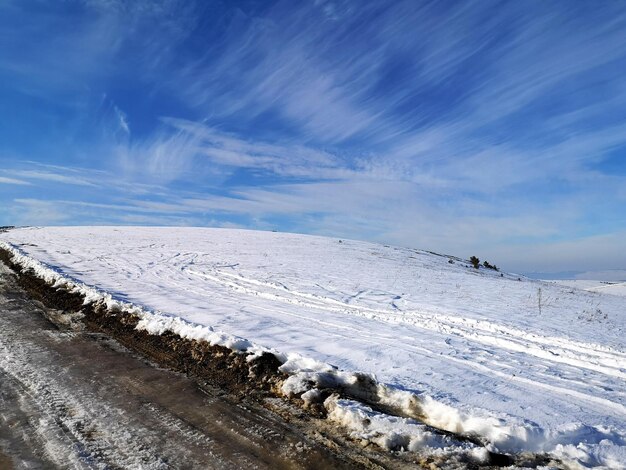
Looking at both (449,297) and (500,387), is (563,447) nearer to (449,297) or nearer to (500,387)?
(500,387)

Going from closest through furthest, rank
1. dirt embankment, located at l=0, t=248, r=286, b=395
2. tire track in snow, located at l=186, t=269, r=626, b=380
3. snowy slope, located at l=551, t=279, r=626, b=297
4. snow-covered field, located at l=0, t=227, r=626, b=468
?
1. snow-covered field, located at l=0, t=227, r=626, b=468
2. dirt embankment, located at l=0, t=248, r=286, b=395
3. tire track in snow, located at l=186, t=269, r=626, b=380
4. snowy slope, located at l=551, t=279, r=626, b=297

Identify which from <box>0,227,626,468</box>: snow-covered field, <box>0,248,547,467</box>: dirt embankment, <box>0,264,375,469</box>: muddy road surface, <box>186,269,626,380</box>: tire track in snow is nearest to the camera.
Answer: <box>0,264,375,469</box>: muddy road surface

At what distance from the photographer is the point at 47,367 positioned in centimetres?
594

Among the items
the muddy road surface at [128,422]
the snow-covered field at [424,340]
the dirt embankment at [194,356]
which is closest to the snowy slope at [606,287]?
the snow-covered field at [424,340]

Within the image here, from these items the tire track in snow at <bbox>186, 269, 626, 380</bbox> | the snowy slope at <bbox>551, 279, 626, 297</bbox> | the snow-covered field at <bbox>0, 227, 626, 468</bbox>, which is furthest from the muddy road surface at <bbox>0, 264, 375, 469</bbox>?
the snowy slope at <bbox>551, 279, 626, 297</bbox>

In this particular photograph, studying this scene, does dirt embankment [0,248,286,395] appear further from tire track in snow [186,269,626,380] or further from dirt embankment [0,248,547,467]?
tire track in snow [186,269,626,380]

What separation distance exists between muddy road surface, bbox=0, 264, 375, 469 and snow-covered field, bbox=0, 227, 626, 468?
80 cm

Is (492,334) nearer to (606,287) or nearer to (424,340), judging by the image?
(424,340)

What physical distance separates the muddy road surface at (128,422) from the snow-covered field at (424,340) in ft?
2.63

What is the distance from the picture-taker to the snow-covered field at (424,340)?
13.9 ft

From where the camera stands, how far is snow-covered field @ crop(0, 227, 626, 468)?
4242 mm

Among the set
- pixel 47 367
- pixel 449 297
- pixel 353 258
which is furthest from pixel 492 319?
pixel 353 258

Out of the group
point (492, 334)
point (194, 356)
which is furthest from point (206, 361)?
point (492, 334)

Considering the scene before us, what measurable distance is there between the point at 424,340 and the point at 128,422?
5.30 metres
